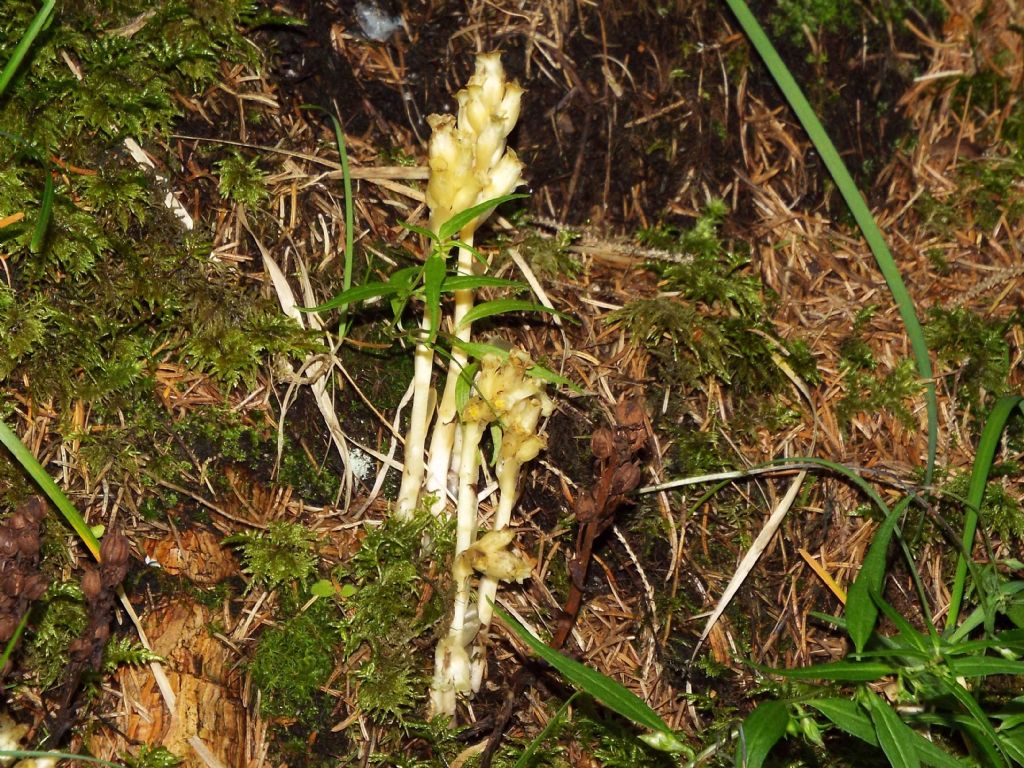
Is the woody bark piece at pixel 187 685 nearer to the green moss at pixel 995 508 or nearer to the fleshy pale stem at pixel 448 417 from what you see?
the fleshy pale stem at pixel 448 417

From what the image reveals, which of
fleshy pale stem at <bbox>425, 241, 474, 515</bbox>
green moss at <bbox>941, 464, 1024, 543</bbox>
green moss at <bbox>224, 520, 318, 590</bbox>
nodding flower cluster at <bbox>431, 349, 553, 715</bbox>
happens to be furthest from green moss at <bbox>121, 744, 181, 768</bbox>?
green moss at <bbox>941, 464, 1024, 543</bbox>

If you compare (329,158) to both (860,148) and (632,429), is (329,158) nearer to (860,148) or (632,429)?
(632,429)

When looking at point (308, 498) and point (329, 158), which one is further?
point (329, 158)

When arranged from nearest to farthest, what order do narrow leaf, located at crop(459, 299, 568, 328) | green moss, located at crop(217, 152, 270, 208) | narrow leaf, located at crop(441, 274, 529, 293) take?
narrow leaf, located at crop(441, 274, 529, 293) → narrow leaf, located at crop(459, 299, 568, 328) → green moss, located at crop(217, 152, 270, 208)

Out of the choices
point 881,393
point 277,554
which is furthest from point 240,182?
point 881,393

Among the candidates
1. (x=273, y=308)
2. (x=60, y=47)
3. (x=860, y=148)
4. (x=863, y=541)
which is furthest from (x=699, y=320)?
(x=60, y=47)

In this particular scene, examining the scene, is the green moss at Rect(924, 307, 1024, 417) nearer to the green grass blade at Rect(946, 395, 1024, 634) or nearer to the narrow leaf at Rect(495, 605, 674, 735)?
the green grass blade at Rect(946, 395, 1024, 634)
